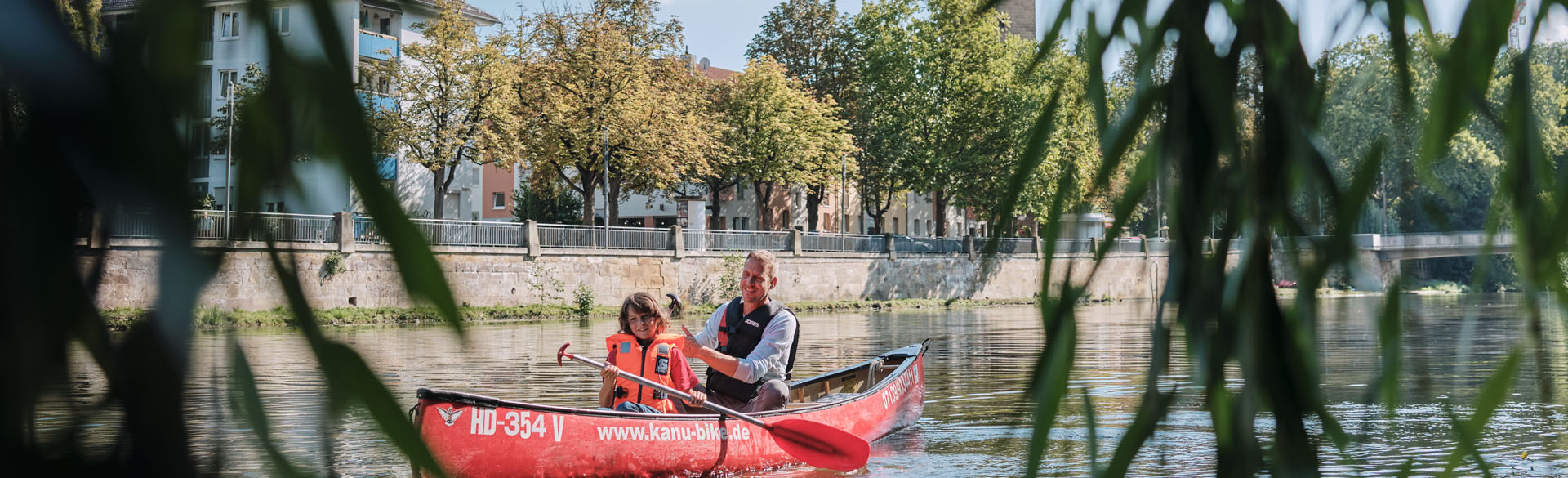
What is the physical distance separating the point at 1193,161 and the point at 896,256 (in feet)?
138

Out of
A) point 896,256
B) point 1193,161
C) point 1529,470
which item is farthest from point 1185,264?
point 896,256

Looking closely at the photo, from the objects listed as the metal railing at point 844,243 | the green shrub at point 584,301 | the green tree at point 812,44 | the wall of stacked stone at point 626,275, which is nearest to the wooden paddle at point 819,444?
the wall of stacked stone at point 626,275

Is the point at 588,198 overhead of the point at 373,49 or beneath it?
overhead

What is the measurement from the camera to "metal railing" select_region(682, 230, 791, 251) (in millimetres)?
36000

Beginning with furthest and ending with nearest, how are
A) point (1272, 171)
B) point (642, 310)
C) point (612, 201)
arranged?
point (612, 201)
point (642, 310)
point (1272, 171)

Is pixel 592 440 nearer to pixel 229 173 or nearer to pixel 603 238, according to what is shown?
pixel 229 173

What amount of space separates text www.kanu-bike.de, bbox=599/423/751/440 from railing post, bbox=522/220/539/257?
80.6 feet

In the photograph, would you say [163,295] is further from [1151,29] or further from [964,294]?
[964,294]

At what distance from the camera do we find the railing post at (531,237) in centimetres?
3161

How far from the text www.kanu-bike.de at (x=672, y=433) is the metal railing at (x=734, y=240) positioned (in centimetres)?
2763

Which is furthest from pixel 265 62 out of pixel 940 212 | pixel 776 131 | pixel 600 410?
pixel 940 212

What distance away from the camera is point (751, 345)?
7945 millimetres

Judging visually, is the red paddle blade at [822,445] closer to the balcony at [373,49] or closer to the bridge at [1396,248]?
the bridge at [1396,248]

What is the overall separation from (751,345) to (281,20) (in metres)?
7.47
